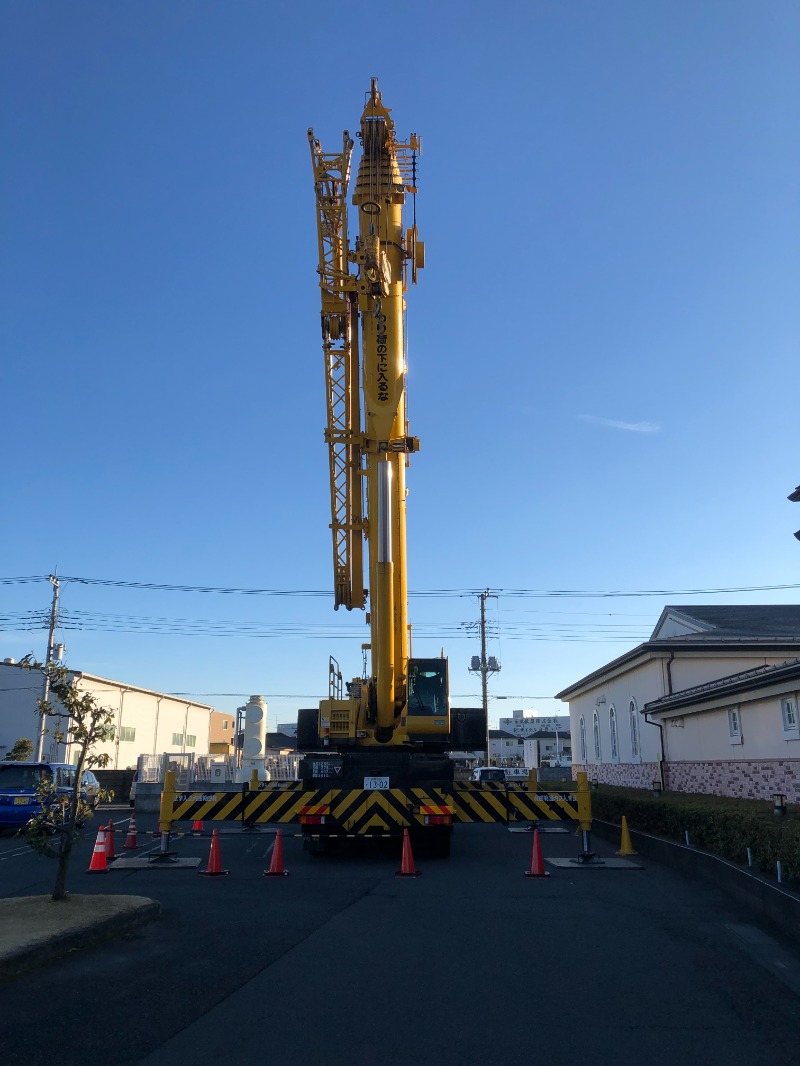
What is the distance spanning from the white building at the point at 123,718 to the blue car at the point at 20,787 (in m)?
16.0

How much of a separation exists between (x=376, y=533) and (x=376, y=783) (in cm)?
454

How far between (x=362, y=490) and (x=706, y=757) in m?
9.97

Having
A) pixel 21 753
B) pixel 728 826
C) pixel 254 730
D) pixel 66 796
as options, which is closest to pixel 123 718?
pixel 21 753

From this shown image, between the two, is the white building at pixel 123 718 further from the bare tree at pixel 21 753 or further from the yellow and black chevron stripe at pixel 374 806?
the yellow and black chevron stripe at pixel 374 806

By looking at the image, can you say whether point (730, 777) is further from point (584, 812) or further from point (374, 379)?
point (374, 379)

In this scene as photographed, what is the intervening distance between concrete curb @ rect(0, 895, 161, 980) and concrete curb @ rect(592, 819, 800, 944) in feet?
20.7

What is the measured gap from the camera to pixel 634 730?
26.9 m

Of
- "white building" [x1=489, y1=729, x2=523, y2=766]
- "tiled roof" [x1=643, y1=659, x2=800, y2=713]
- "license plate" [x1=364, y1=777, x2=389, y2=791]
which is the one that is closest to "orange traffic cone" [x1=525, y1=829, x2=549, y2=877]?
"license plate" [x1=364, y1=777, x2=389, y2=791]

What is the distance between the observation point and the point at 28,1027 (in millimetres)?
5500

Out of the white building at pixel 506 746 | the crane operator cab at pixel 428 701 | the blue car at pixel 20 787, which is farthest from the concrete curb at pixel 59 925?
the white building at pixel 506 746

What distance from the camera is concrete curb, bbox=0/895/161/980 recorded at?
6.84 meters

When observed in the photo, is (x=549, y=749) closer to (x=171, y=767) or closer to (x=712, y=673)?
(x=171, y=767)

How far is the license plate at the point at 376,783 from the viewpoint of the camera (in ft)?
47.0

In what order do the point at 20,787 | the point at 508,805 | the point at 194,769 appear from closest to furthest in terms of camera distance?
1. the point at 508,805
2. the point at 20,787
3. the point at 194,769
